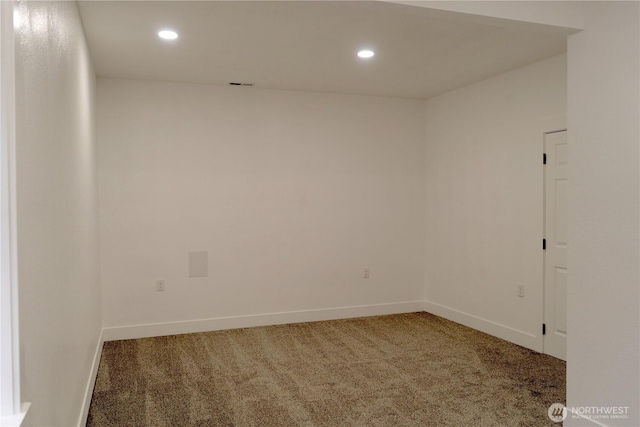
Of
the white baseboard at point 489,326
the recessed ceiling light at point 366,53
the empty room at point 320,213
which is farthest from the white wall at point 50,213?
the white baseboard at point 489,326

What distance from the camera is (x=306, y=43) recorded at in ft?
12.1

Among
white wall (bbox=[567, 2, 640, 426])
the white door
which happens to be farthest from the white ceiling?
the white door

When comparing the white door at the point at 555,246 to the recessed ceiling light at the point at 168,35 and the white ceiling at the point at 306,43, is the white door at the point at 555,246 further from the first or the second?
the recessed ceiling light at the point at 168,35

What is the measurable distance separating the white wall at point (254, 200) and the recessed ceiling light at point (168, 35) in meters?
1.41

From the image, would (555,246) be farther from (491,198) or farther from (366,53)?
(366,53)

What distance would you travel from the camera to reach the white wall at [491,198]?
14.4 feet

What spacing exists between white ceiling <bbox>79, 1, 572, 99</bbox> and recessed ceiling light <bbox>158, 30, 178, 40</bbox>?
44 mm

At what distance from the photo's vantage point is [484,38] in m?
3.62

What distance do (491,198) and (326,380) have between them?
8.06 ft

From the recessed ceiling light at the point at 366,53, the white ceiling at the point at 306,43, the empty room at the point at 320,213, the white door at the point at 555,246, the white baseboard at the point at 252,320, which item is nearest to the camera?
the empty room at the point at 320,213

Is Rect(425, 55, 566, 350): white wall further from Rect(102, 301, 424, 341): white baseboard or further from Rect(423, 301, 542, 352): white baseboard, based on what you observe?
Rect(102, 301, 424, 341): white baseboard

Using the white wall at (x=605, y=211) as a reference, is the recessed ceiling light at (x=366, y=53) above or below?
above

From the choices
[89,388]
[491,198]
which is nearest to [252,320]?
[89,388]

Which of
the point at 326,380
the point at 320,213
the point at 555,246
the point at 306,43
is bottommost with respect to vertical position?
the point at 326,380
